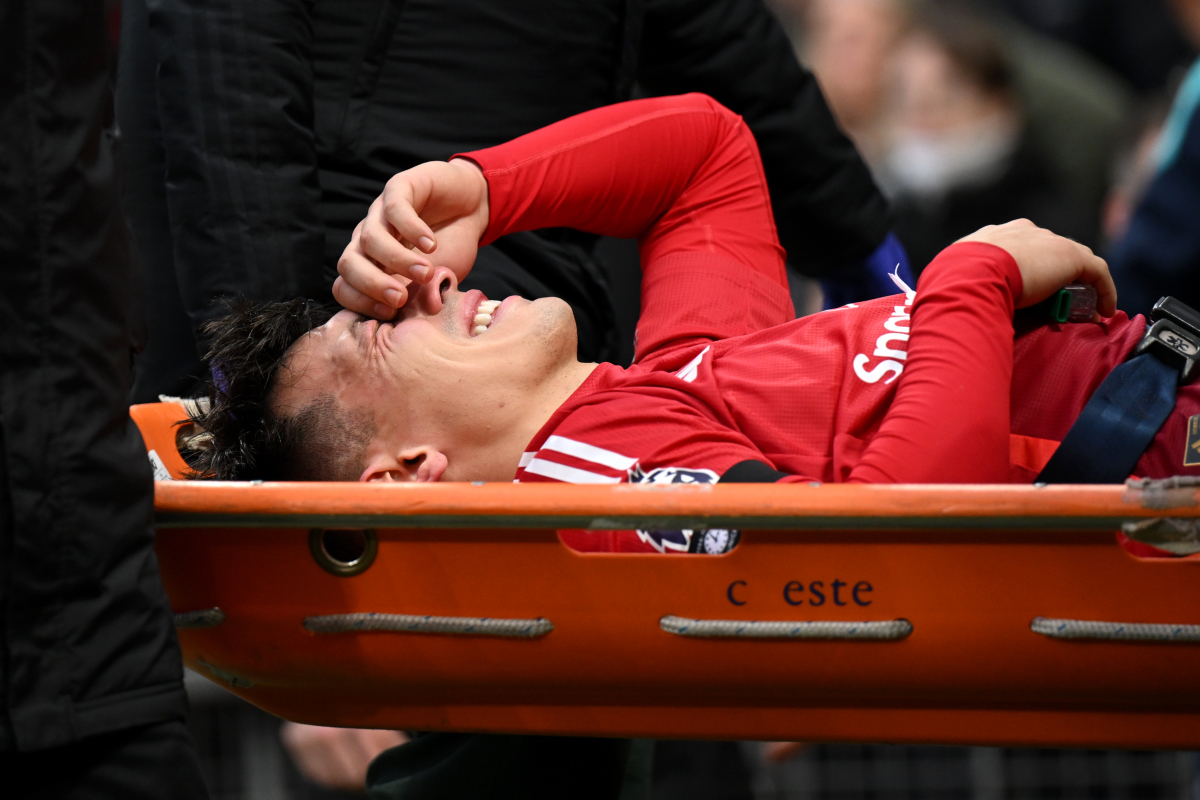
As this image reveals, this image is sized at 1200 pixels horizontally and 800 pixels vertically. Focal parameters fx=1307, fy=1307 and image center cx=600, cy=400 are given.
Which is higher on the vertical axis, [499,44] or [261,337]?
[499,44]

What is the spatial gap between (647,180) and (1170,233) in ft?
4.73

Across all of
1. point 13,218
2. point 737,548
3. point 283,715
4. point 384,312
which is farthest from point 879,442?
point 13,218

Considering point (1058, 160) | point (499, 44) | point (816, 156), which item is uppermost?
point (499, 44)

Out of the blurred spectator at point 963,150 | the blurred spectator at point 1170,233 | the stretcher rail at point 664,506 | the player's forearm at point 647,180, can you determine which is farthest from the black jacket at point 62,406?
the blurred spectator at point 963,150

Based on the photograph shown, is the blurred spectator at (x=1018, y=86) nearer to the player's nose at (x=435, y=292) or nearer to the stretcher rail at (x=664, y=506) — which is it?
the player's nose at (x=435, y=292)

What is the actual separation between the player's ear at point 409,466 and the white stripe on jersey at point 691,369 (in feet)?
1.11

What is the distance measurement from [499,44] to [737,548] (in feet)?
3.04

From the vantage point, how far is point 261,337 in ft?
5.88

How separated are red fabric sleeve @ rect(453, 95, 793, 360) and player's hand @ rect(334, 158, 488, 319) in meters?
0.05

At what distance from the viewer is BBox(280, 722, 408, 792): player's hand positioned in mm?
2469

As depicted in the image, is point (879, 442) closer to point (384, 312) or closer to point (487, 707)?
point (487, 707)

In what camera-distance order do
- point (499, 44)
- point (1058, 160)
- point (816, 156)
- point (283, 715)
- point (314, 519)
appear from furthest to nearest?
point (1058, 160)
point (816, 156)
point (499, 44)
point (283, 715)
point (314, 519)

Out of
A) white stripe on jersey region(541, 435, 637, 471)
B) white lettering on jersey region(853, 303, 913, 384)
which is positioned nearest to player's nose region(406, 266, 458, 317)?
white stripe on jersey region(541, 435, 637, 471)

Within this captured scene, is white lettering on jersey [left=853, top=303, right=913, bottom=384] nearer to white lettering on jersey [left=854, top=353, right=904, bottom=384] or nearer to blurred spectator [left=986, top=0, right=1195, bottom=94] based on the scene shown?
white lettering on jersey [left=854, top=353, right=904, bottom=384]
